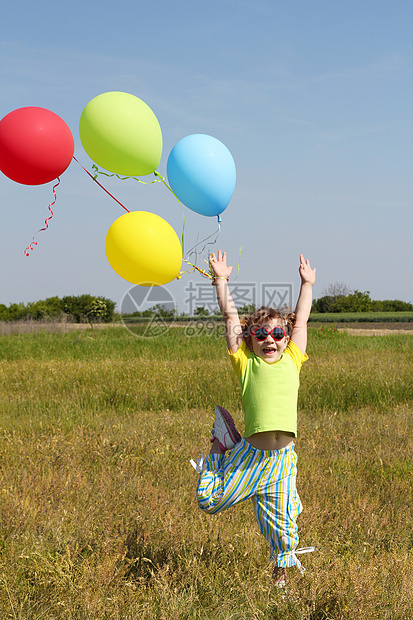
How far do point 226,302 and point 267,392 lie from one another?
62cm

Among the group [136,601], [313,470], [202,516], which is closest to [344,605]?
[136,601]

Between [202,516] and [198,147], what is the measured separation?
8.98 ft

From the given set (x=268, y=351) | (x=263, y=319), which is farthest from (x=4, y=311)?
(x=268, y=351)

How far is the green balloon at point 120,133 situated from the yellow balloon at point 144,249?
0.45 metres

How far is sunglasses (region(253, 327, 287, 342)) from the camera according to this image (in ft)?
9.41

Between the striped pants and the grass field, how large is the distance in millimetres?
221

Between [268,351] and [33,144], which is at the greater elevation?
[33,144]

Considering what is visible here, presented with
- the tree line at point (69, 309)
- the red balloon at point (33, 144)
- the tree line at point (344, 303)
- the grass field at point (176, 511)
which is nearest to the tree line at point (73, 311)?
the tree line at point (69, 309)

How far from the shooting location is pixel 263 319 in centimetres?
305

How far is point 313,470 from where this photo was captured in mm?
4594

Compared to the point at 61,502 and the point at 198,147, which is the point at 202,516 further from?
the point at 198,147

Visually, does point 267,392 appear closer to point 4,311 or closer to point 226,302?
point 226,302

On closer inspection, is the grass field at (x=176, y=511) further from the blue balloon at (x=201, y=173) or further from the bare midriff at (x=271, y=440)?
the blue balloon at (x=201, y=173)

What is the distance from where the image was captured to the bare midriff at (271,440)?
2811mm
